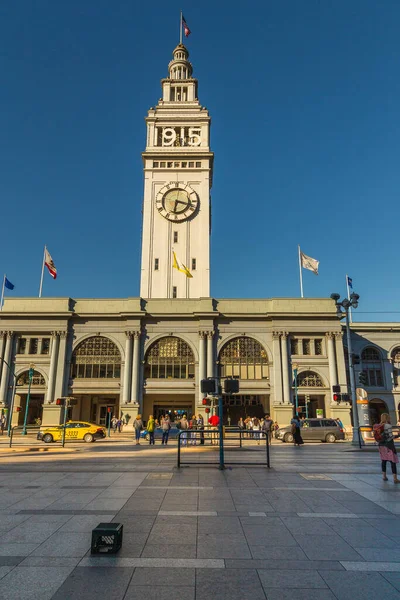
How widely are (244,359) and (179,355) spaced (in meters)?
7.37

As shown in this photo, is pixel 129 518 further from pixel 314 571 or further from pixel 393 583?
pixel 393 583

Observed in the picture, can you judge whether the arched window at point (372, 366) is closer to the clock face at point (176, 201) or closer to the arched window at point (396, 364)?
the arched window at point (396, 364)

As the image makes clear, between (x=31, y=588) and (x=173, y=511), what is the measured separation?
A: 4.18 meters

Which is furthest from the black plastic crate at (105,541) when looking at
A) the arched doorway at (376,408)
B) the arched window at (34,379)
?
the arched doorway at (376,408)

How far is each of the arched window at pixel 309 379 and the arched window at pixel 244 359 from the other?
3719 millimetres

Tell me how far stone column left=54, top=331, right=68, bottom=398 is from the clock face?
72.2 feet

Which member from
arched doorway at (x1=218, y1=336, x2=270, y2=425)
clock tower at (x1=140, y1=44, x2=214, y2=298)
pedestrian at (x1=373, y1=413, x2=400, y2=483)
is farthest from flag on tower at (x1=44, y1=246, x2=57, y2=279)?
pedestrian at (x1=373, y1=413, x2=400, y2=483)

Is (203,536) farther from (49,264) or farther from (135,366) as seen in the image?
(49,264)

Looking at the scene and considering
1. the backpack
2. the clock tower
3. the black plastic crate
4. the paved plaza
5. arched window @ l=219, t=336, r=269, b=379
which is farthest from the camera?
the clock tower

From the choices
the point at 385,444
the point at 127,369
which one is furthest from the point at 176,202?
the point at 385,444

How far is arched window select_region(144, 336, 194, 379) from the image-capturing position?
156 feet

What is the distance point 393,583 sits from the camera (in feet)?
17.3

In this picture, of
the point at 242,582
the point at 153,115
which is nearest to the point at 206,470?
the point at 242,582

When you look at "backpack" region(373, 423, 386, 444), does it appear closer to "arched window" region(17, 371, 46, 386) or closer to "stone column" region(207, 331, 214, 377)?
"stone column" region(207, 331, 214, 377)
